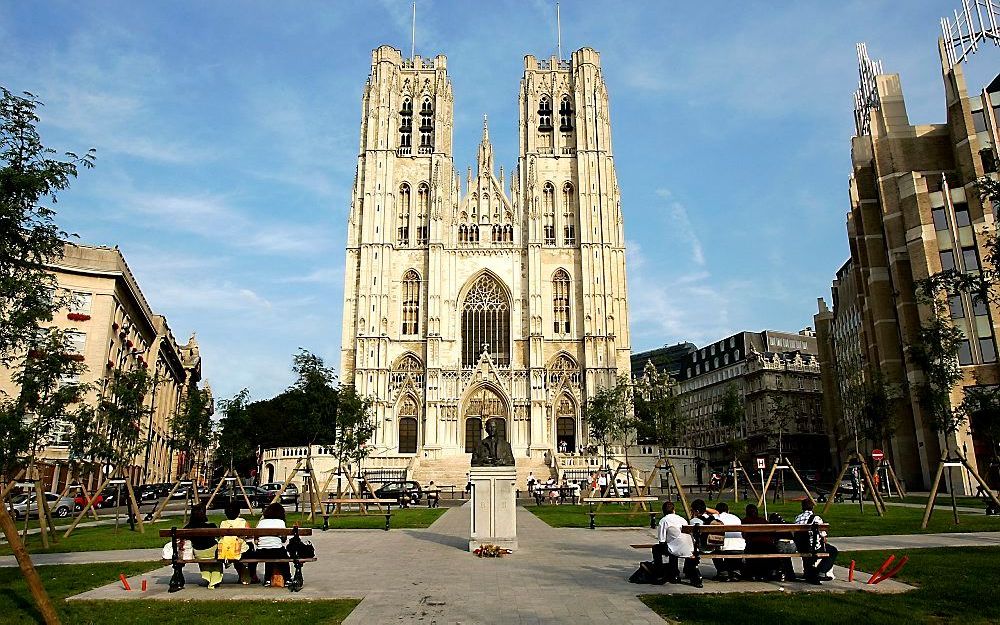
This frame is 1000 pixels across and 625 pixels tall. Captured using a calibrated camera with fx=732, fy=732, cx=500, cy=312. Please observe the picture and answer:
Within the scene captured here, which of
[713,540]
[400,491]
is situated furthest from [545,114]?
[713,540]

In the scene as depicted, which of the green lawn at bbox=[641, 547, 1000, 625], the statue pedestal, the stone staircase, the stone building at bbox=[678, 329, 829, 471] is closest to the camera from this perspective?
the green lawn at bbox=[641, 547, 1000, 625]

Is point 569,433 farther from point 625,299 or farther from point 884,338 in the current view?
point 884,338

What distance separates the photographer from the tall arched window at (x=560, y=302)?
65188 millimetres

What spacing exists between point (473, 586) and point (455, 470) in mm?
44698

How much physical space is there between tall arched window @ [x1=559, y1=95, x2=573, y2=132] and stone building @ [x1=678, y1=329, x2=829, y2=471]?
30.8 metres

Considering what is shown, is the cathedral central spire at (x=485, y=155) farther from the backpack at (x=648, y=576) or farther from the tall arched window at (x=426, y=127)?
the backpack at (x=648, y=576)

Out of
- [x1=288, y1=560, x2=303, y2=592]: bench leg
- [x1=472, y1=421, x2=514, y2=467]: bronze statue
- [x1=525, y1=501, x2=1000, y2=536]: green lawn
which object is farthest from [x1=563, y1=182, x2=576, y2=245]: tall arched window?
[x1=288, y1=560, x2=303, y2=592]: bench leg

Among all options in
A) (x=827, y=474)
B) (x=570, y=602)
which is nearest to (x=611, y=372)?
(x=827, y=474)

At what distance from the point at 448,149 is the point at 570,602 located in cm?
6277

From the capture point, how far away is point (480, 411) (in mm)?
61562

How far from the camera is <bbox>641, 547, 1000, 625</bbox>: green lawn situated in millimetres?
8625

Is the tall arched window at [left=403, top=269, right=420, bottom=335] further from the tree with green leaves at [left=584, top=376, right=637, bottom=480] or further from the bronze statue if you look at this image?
the bronze statue

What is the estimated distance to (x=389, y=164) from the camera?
67250mm

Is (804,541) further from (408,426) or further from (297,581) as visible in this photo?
(408,426)
